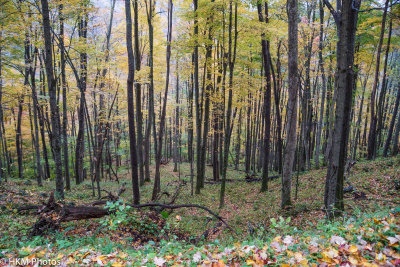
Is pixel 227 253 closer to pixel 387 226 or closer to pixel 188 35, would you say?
pixel 387 226

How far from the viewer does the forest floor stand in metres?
2.34

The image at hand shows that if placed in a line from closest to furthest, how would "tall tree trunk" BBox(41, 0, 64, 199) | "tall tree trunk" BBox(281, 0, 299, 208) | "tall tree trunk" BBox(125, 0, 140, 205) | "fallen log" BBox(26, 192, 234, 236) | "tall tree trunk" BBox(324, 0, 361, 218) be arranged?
"tall tree trunk" BBox(324, 0, 361, 218) → "fallen log" BBox(26, 192, 234, 236) → "tall tree trunk" BBox(281, 0, 299, 208) → "tall tree trunk" BBox(41, 0, 64, 199) → "tall tree trunk" BBox(125, 0, 140, 205)

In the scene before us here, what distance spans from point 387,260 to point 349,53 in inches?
175

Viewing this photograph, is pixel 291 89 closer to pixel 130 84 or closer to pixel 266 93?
pixel 266 93

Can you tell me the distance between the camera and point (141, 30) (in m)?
16.0

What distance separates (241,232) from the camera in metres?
6.25

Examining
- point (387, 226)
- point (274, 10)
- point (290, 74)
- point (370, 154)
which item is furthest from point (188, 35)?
point (370, 154)

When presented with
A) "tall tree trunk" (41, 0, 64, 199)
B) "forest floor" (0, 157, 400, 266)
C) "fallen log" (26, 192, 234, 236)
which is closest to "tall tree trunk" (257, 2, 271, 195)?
"forest floor" (0, 157, 400, 266)

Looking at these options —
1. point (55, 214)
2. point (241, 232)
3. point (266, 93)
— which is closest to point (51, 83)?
point (55, 214)

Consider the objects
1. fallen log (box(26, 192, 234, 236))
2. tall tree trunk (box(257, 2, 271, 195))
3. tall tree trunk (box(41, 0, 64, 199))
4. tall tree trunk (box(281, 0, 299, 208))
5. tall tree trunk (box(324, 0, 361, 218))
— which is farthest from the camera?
tall tree trunk (box(257, 2, 271, 195))

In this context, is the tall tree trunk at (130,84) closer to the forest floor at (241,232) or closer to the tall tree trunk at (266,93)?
the forest floor at (241,232)

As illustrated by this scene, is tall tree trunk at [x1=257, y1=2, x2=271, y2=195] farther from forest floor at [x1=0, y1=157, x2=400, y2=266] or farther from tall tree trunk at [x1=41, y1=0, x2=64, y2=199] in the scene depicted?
tall tree trunk at [x1=41, y1=0, x2=64, y2=199]

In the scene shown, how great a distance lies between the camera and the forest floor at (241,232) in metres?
2.34

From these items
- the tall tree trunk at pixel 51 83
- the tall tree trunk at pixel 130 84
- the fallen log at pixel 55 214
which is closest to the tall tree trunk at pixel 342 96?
the fallen log at pixel 55 214
